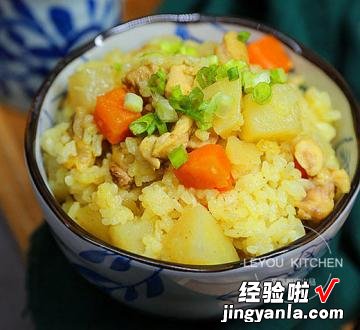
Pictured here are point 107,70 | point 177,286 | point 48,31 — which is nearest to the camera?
point 177,286

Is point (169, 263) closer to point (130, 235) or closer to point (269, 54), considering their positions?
point (130, 235)

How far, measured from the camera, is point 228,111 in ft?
4.35

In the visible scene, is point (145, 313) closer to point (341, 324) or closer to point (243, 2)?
point (341, 324)

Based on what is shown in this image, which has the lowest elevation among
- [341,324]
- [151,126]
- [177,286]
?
[341,324]

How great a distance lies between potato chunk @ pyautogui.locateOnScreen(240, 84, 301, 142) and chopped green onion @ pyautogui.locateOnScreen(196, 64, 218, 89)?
0.26ft

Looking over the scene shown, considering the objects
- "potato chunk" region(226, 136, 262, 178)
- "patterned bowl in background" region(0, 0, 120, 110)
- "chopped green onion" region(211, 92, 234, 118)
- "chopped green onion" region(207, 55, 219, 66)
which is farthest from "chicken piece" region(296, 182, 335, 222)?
"patterned bowl in background" region(0, 0, 120, 110)

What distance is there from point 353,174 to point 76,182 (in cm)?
58

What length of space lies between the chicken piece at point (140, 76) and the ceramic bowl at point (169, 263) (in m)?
0.25

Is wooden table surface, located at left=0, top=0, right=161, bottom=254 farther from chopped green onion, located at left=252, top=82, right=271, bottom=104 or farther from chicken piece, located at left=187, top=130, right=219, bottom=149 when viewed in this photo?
chopped green onion, located at left=252, top=82, right=271, bottom=104

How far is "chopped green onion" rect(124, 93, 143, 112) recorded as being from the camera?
1388mm

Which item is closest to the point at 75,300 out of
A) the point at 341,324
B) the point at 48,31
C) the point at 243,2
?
the point at 341,324

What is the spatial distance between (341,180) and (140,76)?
47 centimetres

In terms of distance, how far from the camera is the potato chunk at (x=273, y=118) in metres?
1.34

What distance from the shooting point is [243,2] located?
7.23 feet
